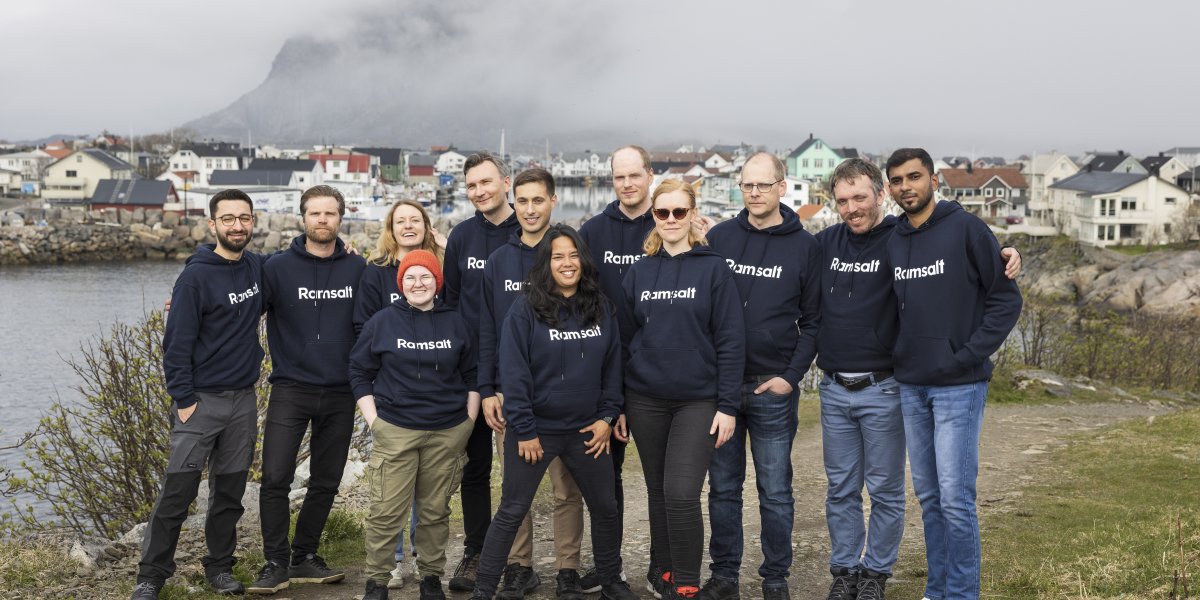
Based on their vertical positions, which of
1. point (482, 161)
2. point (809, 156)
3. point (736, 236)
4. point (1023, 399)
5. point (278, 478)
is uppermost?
point (809, 156)

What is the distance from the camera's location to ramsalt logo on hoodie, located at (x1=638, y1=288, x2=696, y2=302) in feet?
18.8

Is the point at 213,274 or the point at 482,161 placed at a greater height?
the point at 482,161

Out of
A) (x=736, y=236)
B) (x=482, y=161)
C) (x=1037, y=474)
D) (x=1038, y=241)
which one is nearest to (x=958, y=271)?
(x=736, y=236)

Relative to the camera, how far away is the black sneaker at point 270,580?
21.9 feet

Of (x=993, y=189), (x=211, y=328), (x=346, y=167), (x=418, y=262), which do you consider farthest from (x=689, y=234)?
(x=346, y=167)

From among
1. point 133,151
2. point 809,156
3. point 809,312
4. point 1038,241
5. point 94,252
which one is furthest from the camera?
point 133,151

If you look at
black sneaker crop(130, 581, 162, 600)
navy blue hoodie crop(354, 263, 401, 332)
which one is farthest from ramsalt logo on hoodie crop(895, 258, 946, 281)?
black sneaker crop(130, 581, 162, 600)

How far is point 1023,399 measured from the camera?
17.2m

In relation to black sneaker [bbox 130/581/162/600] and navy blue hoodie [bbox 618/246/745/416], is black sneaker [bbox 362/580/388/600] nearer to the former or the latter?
black sneaker [bbox 130/581/162/600]

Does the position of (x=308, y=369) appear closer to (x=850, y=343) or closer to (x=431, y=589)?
(x=431, y=589)

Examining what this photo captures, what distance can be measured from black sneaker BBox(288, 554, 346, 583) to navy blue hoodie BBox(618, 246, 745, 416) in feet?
9.67

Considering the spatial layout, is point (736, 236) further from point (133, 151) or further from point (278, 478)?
point (133, 151)

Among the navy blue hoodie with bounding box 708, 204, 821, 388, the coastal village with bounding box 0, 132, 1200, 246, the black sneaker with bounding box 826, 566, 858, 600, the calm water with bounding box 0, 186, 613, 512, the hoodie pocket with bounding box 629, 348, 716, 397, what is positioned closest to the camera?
the hoodie pocket with bounding box 629, 348, 716, 397

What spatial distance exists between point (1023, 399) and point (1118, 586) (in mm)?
11955
